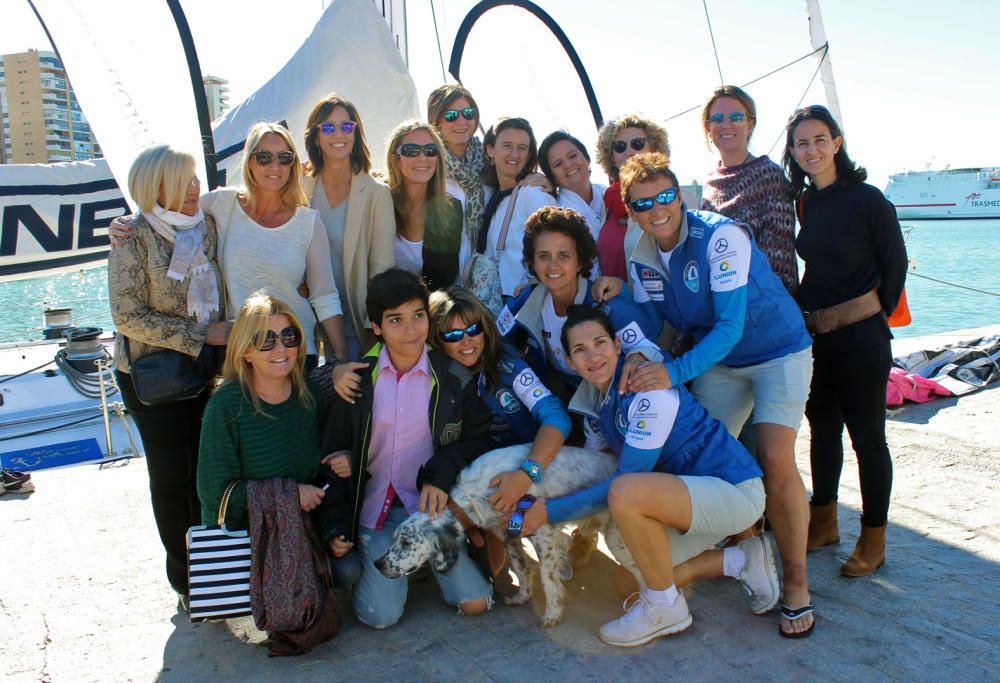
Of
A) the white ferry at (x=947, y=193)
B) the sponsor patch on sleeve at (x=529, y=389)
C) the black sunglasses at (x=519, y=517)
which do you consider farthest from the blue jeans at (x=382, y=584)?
the white ferry at (x=947, y=193)

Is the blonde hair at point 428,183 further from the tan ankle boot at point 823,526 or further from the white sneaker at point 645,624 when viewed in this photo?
the tan ankle boot at point 823,526

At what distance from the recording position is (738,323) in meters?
3.04

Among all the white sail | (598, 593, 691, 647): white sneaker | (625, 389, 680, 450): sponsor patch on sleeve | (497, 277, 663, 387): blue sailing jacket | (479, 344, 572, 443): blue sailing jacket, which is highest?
the white sail

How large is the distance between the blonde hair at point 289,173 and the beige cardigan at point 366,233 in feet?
0.87

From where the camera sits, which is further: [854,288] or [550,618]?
[854,288]

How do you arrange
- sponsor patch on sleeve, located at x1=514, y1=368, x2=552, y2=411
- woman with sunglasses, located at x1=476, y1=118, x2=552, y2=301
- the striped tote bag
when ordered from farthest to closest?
woman with sunglasses, located at x1=476, y1=118, x2=552, y2=301 < sponsor patch on sleeve, located at x1=514, y1=368, x2=552, y2=411 < the striped tote bag

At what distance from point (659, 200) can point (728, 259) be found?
37 centimetres

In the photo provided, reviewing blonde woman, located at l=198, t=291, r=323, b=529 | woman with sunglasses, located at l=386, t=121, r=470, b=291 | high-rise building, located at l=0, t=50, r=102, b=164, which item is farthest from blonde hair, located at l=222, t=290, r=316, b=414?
high-rise building, located at l=0, t=50, r=102, b=164

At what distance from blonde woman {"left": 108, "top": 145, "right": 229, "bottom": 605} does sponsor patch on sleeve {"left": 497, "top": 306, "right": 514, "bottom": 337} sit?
1.27 meters

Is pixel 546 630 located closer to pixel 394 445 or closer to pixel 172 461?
pixel 394 445

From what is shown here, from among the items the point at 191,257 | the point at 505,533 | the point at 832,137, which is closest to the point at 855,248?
the point at 832,137

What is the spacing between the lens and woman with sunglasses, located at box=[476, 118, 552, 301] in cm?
395

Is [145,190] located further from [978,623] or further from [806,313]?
[978,623]

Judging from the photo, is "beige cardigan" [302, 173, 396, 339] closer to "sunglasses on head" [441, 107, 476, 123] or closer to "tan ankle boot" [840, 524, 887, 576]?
"sunglasses on head" [441, 107, 476, 123]
